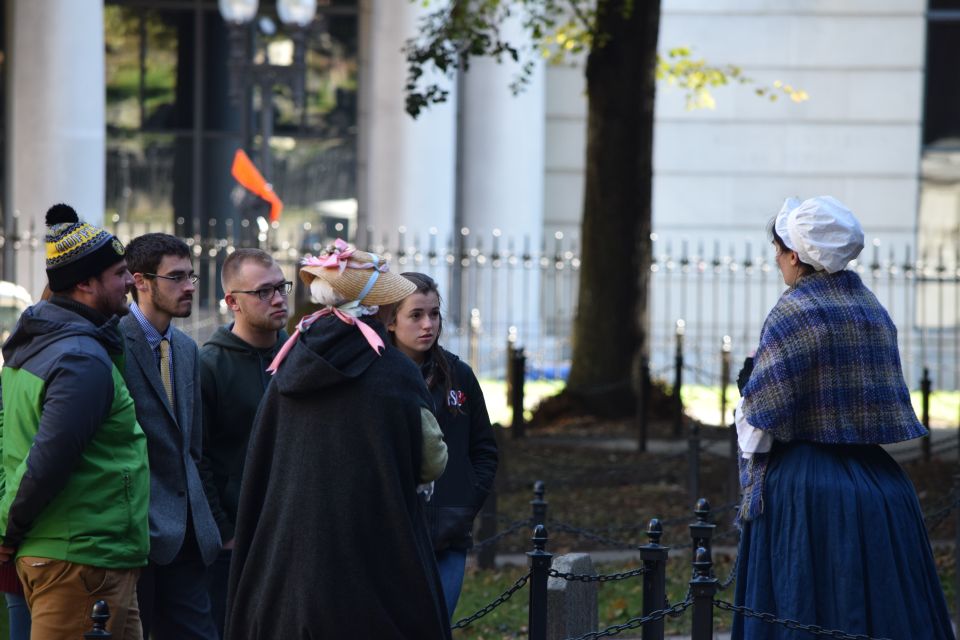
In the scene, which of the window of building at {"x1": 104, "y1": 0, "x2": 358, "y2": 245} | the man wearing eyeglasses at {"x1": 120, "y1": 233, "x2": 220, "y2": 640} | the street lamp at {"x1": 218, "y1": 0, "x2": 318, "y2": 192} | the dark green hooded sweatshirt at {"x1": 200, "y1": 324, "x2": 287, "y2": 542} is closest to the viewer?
A: the man wearing eyeglasses at {"x1": 120, "y1": 233, "x2": 220, "y2": 640}

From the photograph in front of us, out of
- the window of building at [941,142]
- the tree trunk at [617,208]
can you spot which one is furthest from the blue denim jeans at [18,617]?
the window of building at [941,142]

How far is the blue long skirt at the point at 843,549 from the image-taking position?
539 cm

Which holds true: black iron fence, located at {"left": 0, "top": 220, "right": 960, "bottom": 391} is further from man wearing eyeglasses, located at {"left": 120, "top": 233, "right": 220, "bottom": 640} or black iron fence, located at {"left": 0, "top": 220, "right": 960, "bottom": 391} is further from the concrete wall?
man wearing eyeglasses, located at {"left": 120, "top": 233, "right": 220, "bottom": 640}

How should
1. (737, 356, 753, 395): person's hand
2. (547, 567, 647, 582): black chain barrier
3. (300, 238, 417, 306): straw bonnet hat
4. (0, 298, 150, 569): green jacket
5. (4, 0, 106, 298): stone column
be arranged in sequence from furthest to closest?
(4, 0, 106, 298): stone column < (547, 567, 647, 582): black chain barrier < (737, 356, 753, 395): person's hand < (0, 298, 150, 569): green jacket < (300, 238, 417, 306): straw bonnet hat

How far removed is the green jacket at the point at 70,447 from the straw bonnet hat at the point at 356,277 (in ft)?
2.52

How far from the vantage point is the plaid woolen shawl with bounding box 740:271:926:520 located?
17.6ft

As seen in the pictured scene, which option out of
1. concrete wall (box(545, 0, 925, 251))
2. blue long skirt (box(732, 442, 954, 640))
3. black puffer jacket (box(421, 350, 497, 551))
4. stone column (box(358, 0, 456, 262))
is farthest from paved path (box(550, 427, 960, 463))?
concrete wall (box(545, 0, 925, 251))

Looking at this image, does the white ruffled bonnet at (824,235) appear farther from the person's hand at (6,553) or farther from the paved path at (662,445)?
the paved path at (662,445)

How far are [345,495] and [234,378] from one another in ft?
5.64

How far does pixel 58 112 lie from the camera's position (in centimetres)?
2022

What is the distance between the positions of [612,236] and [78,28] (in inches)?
326

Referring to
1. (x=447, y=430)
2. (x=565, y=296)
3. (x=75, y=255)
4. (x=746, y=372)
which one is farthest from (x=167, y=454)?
(x=565, y=296)

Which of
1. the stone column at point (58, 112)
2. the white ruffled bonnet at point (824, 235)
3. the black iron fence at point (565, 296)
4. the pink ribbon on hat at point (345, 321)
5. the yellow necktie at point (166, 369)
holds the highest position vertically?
the stone column at point (58, 112)

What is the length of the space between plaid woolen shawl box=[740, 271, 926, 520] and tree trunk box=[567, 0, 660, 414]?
10827 millimetres
